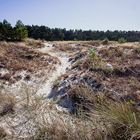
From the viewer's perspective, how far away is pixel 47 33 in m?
50.7

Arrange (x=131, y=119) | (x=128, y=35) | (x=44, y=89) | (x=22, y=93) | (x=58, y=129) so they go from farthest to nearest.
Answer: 1. (x=128, y=35)
2. (x=44, y=89)
3. (x=22, y=93)
4. (x=58, y=129)
5. (x=131, y=119)

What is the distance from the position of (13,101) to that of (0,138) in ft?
7.59

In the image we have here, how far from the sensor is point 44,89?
14680 millimetres

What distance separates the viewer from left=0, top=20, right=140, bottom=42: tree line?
34.9 m

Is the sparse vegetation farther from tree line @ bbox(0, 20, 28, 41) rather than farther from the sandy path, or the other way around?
tree line @ bbox(0, 20, 28, 41)

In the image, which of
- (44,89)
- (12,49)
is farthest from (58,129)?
(12,49)

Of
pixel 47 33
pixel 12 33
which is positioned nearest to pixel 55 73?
pixel 12 33

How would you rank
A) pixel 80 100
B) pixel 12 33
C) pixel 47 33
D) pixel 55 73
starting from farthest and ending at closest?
pixel 47 33
pixel 12 33
pixel 55 73
pixel 80 100

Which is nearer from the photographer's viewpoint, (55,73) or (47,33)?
(55,73)

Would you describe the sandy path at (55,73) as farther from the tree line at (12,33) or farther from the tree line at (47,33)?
the tree line at (47,33)

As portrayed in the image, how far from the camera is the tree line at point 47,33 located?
114ft

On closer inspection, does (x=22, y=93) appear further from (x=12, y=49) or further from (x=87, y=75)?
(x=12, y=49)

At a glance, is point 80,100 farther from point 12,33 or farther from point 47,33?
point 47,33

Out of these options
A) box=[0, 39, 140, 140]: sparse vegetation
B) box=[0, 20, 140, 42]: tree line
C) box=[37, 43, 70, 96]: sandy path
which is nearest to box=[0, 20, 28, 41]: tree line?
box=[0, 20, 140, 42]: tree line
